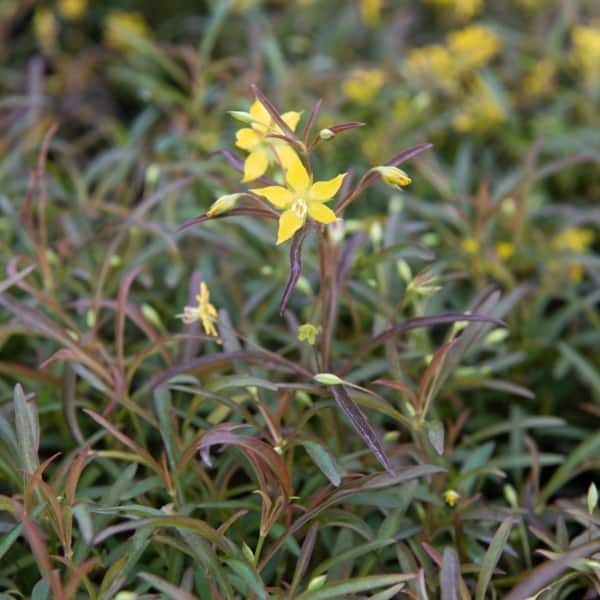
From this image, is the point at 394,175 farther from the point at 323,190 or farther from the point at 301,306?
the point at 301,306

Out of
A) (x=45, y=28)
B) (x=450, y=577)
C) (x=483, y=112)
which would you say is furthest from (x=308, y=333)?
(x=45, y=28)

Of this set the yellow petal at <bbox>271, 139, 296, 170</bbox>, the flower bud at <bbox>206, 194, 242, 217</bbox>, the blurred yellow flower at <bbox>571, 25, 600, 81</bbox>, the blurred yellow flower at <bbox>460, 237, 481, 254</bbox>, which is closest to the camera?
the flower bud at <bbox>206, 194, 242, 217</bbox>

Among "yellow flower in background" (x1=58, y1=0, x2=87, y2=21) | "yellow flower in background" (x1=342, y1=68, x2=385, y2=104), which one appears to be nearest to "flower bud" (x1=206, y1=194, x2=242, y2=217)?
"yellow flower in background" (x1=342, y1=68, x2=385, y2=104)

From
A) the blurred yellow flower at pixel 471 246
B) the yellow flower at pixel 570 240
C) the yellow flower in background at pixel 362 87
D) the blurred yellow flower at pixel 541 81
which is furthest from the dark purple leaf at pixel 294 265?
the blurred yellow flower at pixel 541 81

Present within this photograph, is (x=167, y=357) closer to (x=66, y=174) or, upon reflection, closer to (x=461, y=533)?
(x=461, y=533)

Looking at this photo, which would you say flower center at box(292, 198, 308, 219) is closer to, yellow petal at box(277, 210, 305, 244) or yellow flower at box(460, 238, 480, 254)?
yellow petal at box(277, 210, 305, 244)

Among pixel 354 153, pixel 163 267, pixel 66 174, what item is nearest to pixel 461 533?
pixel 163 267

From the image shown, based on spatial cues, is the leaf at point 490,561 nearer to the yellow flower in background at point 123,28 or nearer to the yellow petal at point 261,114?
the yellow petal at point 261,114
